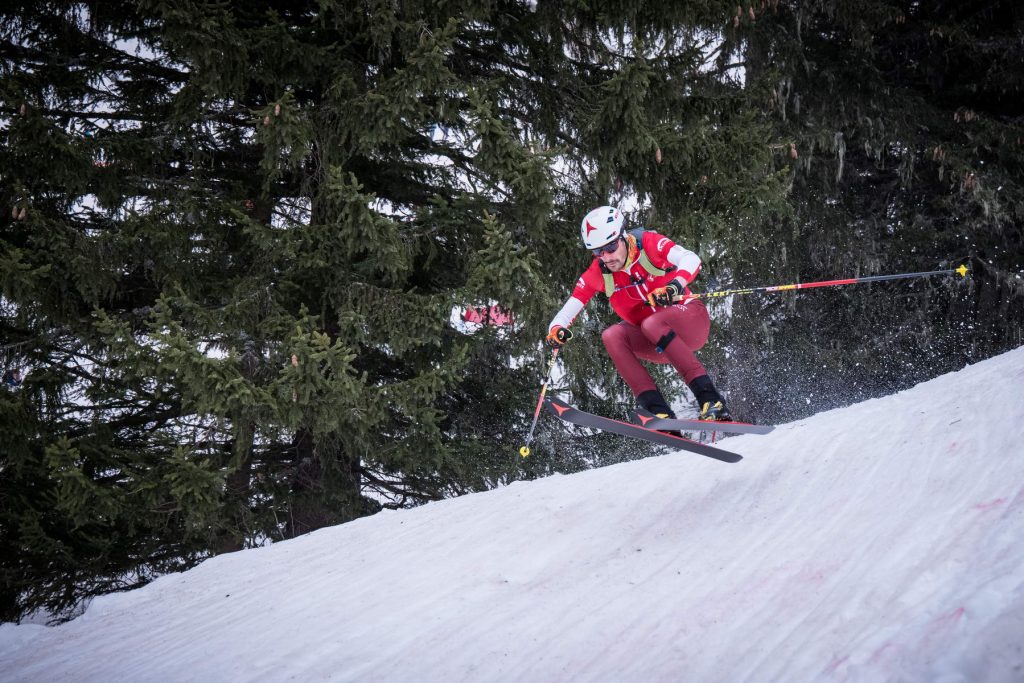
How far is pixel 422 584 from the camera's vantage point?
16.3ft

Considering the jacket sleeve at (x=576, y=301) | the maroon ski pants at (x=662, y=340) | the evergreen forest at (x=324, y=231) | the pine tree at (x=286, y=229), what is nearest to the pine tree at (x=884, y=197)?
the evergreen forest at (x=324, y=231)

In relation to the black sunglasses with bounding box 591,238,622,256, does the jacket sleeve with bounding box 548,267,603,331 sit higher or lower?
lower

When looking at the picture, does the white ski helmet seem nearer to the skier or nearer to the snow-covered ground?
the skier

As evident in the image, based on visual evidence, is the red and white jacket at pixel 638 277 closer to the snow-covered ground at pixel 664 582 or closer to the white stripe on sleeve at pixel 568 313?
the white stripe on sleeve at pixel 568 313

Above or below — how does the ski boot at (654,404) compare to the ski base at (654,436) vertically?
above

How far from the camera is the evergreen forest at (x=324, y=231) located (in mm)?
6965

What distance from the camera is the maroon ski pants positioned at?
18.1 ft

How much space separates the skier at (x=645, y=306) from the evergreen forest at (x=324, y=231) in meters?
1.66

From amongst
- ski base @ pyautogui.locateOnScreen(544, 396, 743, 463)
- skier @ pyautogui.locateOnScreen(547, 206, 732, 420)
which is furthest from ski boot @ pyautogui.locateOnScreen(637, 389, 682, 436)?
ski base @ pyautogui.locateOnScreen(544, 396, 743, 463)

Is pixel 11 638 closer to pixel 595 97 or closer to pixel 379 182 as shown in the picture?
pixel 379 182

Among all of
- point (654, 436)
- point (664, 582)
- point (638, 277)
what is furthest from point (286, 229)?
point (664, 582)

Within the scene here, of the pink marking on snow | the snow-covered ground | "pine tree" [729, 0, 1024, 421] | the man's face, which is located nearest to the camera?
the snow-covered ground

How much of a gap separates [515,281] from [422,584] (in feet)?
11.0

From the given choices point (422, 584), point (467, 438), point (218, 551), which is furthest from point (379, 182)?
point (422, 584)
